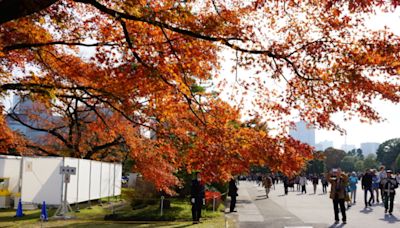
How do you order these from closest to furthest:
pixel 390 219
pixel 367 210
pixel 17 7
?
pixel 17 7, pixel 390 219, pixel 367 210

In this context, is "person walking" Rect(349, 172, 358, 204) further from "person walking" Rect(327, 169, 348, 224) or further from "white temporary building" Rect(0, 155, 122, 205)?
"white temporary building" Rect(0, 155, 122, 205)

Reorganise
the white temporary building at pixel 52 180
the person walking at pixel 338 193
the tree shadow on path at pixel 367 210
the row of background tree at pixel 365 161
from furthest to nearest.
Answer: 1. the row of background tree at pixel 365 161
2. the white temporary building at pixel 52 180
3. the tree shadow on path at pixel 367 210
4. the person walking at pixel 338 193

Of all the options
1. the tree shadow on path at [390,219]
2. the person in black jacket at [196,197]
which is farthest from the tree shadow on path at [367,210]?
the person in black jacket at [196,197]

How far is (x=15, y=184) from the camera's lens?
24203mm

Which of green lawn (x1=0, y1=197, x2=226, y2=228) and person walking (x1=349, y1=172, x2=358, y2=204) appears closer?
green lawn (x1=0, y1=197, x2=226, y2=228)

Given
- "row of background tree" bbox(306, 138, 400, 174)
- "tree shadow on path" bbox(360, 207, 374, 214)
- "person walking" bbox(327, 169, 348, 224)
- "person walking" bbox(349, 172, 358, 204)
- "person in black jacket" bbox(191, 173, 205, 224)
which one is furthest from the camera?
"row of background tree" bbox(306, 138, 400, 174)

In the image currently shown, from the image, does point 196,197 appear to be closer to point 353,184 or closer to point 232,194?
point 232,194

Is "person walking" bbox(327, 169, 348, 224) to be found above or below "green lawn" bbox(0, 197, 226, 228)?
above

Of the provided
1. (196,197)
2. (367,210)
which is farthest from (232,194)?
(367,210)

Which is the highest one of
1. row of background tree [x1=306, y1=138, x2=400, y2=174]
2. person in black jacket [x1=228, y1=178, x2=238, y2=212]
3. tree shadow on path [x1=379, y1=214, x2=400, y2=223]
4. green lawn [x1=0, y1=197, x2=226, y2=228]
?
row of background tree [x1=306, y1=138, x2=400, y2=174]

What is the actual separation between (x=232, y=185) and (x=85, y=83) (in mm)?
9551

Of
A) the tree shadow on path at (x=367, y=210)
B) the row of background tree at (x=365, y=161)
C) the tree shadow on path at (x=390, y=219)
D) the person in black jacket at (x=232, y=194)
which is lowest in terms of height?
the tree shadow on path at (x=367, y=210)

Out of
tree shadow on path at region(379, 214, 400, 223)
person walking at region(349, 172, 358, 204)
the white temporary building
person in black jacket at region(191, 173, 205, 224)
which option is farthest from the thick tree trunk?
person walking at region(349, 172, 358, 204)

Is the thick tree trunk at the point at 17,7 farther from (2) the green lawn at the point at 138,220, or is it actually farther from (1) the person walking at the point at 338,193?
(1) the person walking at the point at 338,193
